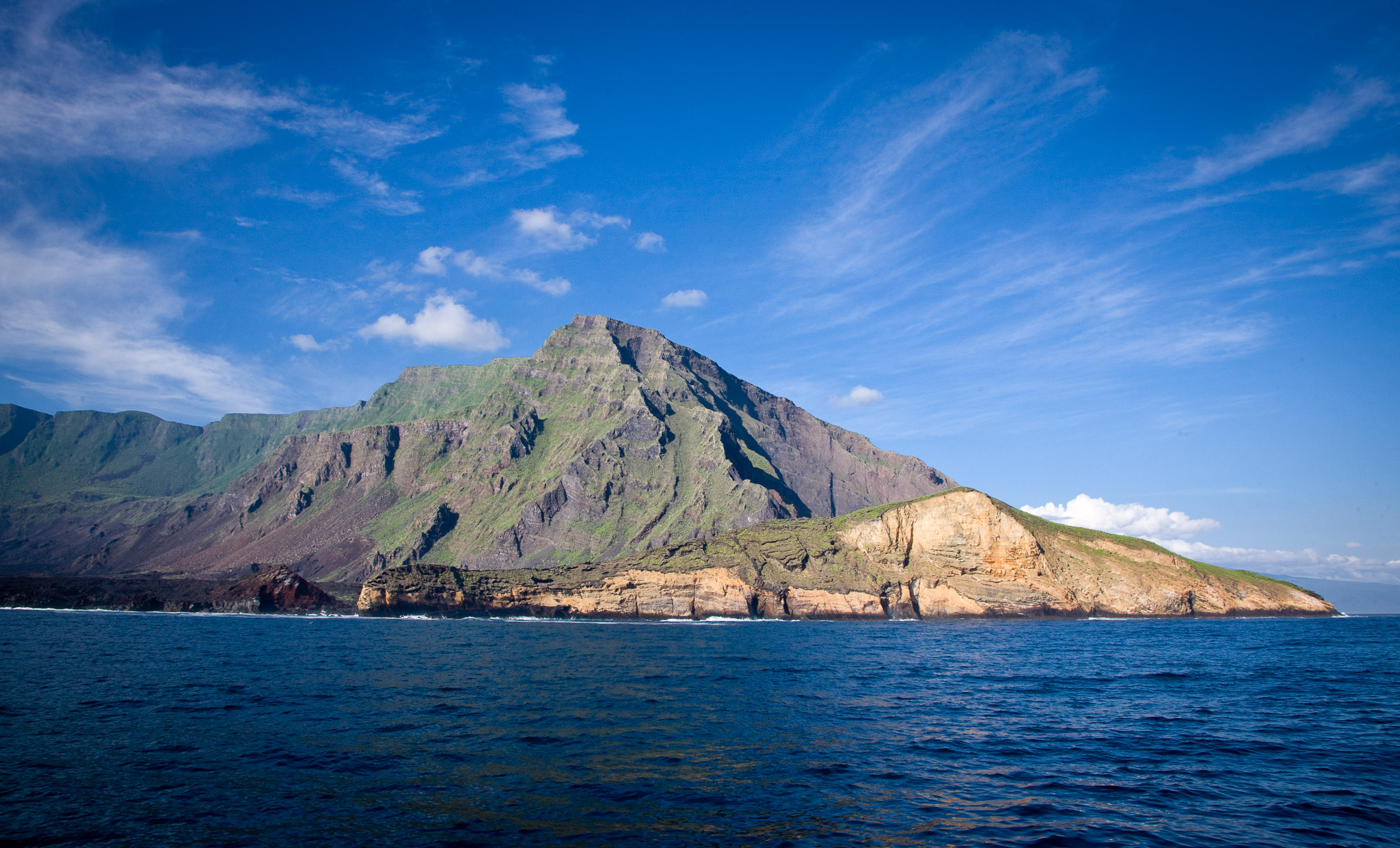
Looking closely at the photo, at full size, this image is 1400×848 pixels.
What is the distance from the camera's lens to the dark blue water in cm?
1712

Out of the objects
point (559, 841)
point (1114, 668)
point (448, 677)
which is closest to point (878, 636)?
point (1114, 668)

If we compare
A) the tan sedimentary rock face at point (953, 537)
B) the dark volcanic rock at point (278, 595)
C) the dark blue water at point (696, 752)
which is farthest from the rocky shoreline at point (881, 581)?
the dark blue water at point (696, 752)

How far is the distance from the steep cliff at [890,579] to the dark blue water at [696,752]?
7534cm

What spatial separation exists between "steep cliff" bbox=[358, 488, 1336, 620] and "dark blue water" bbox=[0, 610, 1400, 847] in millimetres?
75342

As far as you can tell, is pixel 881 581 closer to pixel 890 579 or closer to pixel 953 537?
pixel 890 579

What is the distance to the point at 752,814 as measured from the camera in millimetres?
17859

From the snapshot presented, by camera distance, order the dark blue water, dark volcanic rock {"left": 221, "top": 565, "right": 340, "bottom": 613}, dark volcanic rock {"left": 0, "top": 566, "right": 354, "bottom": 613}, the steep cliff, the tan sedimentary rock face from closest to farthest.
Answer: the dark blue water, the tan sedimentary rock face, the steep cliff, dark volcanic rock {"left": 0, "top": 566, "right": 354, "bottom": 613}, dark volcanic rock {"left": 221, "top": 565, "right": 340, "bottom": 613}

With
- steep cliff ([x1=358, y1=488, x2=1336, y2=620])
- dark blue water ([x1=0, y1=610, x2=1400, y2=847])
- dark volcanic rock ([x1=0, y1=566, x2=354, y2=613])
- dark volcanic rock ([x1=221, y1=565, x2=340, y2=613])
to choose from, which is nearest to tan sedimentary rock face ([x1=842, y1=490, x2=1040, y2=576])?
steep cliff ([x1=358, y1=488, x2=1336, y2=620])

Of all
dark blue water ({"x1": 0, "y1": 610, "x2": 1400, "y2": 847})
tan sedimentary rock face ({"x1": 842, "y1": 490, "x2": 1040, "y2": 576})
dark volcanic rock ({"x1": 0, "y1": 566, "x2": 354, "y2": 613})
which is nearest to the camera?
dark blue water ({"x1": 0, "y1": 610, "x2": 1400, "y2": 847})

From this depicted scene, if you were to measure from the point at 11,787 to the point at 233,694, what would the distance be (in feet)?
58.5

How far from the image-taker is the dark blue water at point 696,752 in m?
17.1

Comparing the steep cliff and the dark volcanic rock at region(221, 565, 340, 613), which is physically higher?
the steep cliff

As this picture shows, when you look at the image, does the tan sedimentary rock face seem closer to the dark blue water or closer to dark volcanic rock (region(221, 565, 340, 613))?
the dark blue water

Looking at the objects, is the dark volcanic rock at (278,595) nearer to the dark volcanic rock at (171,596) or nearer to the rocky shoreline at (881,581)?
the dark volcanic rock at (171,596)
